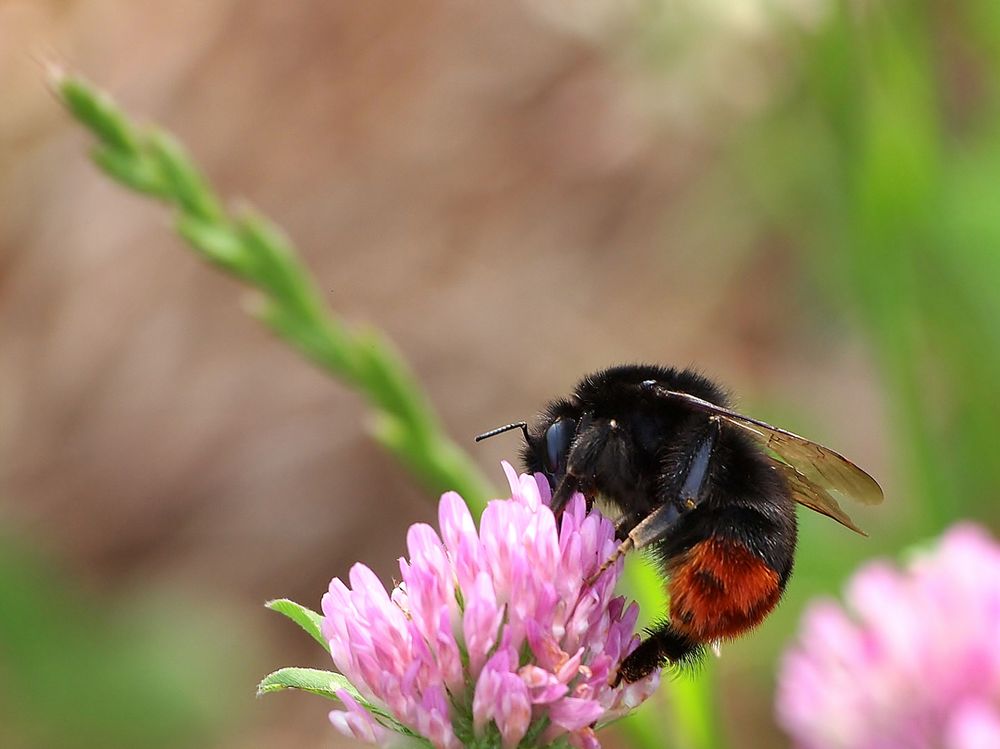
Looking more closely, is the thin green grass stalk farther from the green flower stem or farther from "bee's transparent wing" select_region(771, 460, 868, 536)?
"bee's transparent wing" select_region(771, 460, 868, 536)

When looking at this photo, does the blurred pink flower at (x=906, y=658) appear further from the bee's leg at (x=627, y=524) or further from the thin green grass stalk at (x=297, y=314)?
the bee's leg at (x=627, y=524)

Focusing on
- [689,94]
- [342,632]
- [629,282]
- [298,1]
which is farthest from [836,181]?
[298,1]

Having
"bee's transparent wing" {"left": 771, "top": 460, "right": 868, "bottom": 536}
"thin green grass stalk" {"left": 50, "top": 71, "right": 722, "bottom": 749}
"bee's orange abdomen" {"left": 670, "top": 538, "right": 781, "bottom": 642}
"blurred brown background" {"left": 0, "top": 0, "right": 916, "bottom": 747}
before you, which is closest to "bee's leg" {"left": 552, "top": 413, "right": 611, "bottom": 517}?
"bee's orange abdomen" {"left": 670, "top": 538, "right": 781, "bottom": 642}

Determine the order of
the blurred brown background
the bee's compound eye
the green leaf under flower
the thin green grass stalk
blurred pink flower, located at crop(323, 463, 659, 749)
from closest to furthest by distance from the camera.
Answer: blurred pink flower, located at crop(323, 463, 659, 749), the green leaf under flower, the bee's compound eye, the thin green grass stalk, the blurred brown background

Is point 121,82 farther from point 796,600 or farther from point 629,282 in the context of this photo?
point 796,600

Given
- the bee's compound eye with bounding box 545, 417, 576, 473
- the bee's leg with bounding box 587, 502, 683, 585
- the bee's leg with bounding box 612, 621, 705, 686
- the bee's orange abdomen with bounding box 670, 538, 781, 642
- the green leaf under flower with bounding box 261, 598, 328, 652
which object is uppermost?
the bee's compound eye with bounding box 545, 417, 576, 473

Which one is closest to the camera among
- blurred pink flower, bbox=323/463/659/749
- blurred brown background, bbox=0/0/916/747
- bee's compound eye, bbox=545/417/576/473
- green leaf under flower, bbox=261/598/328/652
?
blurred pink flower, bbox=323/463/659/749

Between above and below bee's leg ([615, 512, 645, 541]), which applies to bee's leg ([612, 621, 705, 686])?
below
